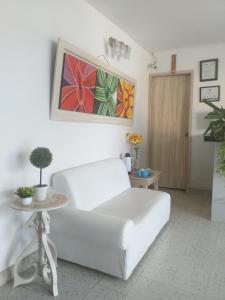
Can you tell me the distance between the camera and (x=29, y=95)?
1.99 metres

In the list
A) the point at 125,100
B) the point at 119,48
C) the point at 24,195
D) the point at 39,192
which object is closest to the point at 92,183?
the point at 39,192

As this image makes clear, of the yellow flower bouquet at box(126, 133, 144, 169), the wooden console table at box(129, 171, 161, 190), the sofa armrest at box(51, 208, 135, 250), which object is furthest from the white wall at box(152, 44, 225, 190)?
the sofa armrest at box(51, 208, 135, 250)

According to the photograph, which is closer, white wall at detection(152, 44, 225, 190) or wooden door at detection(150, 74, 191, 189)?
white wall at detection(152, 44, 225, 190)

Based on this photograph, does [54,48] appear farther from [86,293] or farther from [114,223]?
[86,293]

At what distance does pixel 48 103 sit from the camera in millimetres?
2195

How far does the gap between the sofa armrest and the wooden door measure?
288 centimetres

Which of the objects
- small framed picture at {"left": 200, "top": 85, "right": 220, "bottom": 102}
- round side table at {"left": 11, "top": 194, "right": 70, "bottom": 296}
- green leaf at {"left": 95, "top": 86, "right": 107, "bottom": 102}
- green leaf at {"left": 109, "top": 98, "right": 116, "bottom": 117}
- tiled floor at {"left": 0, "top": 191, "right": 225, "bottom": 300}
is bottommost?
tiled floor at {"left": 0, "top": 191, "right": 225, "bottom": 300}

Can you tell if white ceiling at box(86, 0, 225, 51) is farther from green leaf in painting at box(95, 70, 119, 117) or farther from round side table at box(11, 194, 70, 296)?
round side table at box(11, 194, 70, 296)

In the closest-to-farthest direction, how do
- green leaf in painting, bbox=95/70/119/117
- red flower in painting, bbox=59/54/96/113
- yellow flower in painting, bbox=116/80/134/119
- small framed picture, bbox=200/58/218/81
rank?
1. red flower in painting, bbox=59/54/96/113
2. green leaf in painting, bbox=95/70/119/117
3. yellow flower in painting, bbox=116/80/134/119
4. small framed picture, bbox=200/58/218/81

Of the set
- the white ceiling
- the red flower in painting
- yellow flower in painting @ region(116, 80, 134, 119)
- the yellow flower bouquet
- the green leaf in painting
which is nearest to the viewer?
the red flower in painting

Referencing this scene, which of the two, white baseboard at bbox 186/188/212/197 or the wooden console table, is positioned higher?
the wooden console table

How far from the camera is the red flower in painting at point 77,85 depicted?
7.56ft

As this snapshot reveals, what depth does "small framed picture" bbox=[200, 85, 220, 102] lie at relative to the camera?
4121mm

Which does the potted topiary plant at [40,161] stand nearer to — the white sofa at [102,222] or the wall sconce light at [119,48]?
the white sofa at [102,222]
